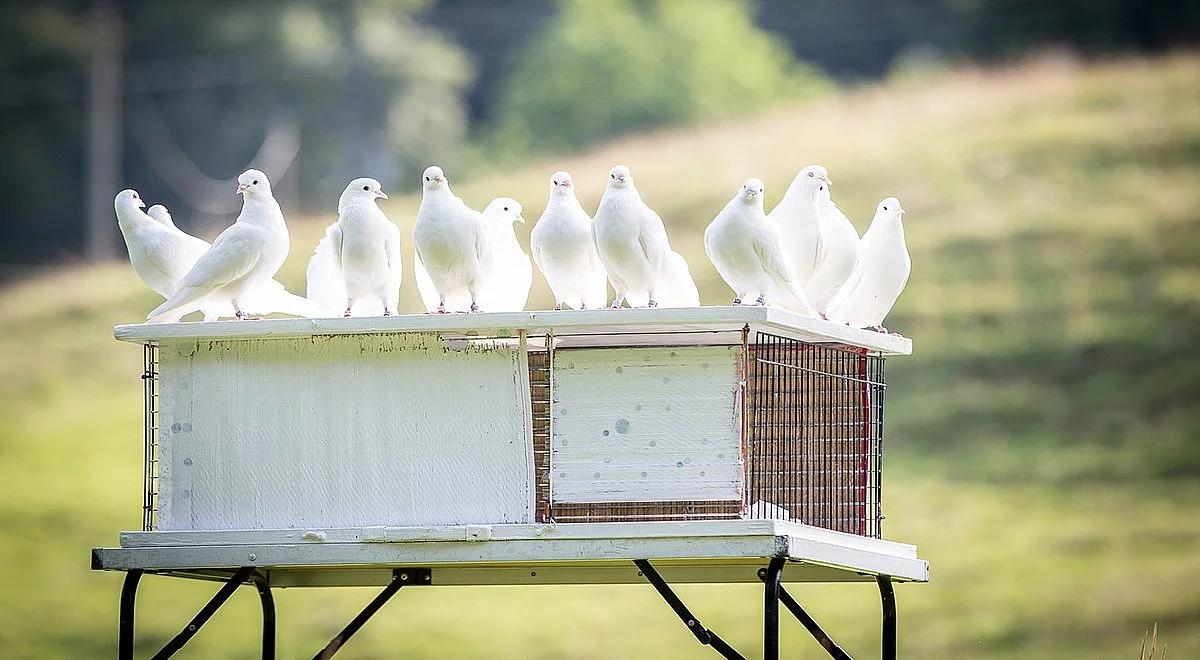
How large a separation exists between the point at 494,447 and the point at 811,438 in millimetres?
1451

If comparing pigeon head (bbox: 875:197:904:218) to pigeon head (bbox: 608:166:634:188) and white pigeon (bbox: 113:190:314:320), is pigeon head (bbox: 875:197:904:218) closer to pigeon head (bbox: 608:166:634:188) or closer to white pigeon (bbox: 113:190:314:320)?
pigeon head (bbox: 608:166:634:188)

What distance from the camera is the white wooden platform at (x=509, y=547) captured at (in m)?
7.68

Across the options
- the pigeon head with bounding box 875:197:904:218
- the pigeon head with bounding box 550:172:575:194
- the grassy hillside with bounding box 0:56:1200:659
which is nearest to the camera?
the pigeon head with bounding box 550:172:575:194

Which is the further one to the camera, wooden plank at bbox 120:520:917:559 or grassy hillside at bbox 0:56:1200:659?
grassy hillside at bbox 0:56:1200:659

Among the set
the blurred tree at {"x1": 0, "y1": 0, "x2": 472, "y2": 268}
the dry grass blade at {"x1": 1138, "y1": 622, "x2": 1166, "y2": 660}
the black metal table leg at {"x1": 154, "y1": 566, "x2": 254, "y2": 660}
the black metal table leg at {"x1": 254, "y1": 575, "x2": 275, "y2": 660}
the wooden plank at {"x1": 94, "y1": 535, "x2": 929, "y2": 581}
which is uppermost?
the blurred tree at {"x1": 0, "y1": 0, "x2": 472, "y2": 268}

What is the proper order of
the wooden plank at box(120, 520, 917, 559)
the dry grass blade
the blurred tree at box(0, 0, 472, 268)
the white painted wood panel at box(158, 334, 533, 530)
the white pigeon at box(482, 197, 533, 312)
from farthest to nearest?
the blurred tree at box(0, 0, 472, 268) < the dry grass blade < the white pigeon at box(482, 197, 533, 312) < the white painted wood panel at box(158, 334, 533, 530) < the wooden plank at box(120, 520, 917, 559)

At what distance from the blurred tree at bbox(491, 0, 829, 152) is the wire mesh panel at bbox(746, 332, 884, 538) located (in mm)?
25625

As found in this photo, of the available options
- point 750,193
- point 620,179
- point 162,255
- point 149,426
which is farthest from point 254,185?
point 750,193

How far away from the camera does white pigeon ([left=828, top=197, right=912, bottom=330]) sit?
876cm

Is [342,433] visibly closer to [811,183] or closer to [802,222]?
[802,222]

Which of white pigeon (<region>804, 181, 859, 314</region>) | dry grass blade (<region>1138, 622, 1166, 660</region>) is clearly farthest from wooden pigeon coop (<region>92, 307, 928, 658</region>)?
dry grass blade (<region>1138, 622, 1166, 660</region>)

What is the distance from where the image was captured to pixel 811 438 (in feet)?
27.7

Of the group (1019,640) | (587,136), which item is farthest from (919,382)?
(587,136)

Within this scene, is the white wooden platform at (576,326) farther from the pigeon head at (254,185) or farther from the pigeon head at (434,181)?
the pigeon head at (254,185)
